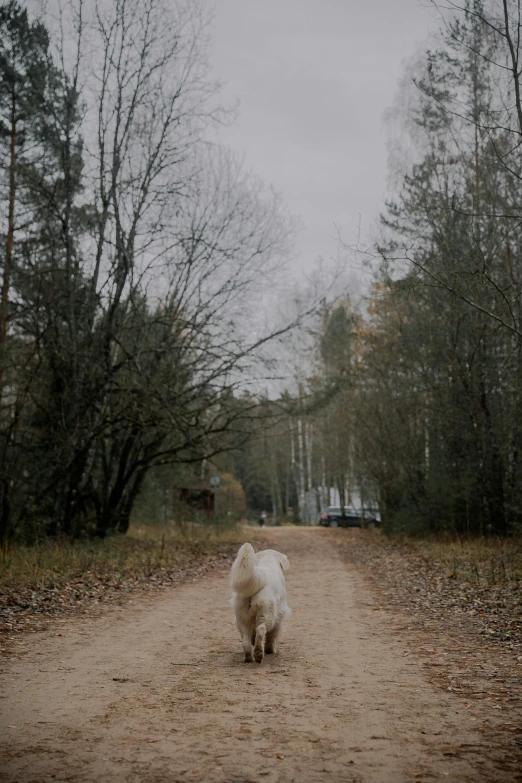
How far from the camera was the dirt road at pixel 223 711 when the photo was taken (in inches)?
165

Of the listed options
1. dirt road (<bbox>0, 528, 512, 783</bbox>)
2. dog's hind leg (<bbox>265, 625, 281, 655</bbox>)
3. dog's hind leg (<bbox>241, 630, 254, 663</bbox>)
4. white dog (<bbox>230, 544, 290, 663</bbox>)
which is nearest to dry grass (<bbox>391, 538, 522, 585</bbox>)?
dirt road (<bbox>0, 528, 512, 783</bbox>)

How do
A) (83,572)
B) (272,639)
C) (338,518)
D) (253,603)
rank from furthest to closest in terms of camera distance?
(338,518), (83,572), (272,639), (253,603)

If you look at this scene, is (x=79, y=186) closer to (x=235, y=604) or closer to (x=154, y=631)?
(x=154, y=631)

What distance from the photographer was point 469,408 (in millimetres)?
20203

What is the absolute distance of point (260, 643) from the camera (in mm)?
6977

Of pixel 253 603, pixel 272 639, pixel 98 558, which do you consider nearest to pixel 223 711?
pixel 253 603

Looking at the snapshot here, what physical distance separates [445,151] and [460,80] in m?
7.45

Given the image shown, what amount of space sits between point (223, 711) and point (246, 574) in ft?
5.89

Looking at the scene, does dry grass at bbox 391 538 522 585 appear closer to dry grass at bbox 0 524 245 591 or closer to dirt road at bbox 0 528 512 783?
dirt road at bbox 0 528 512 783

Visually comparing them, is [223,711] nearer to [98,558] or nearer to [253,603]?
[253,603]

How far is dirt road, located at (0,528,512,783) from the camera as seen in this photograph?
4.19 m

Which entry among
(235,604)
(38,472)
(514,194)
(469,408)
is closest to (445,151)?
(514,194)

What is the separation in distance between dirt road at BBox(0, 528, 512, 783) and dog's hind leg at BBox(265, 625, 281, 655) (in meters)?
0.13

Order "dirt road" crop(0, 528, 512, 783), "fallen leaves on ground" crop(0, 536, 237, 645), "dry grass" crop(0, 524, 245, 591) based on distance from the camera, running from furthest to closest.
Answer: "dry grass" crop(0, 524, 245, 591) → "fallen leaves on ground" crop(0, 536, 237, 645) → "dirt road" crop(0, 528, 512, 783)
